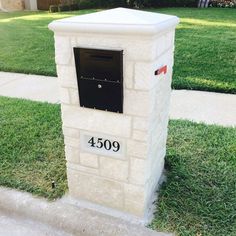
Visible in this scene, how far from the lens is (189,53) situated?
19.5 ft

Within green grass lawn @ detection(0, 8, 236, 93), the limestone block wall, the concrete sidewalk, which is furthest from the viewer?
green grass lawn @ detection(0, 8, 236, 93)

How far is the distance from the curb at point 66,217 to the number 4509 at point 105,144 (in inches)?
20.4

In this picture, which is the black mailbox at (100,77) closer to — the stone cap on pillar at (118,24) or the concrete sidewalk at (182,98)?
the stone cap on pillar at (118,24)

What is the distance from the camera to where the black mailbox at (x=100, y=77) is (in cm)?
189

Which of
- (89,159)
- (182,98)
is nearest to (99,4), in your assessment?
(182,98)

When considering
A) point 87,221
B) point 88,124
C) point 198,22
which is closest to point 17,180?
point 87,221

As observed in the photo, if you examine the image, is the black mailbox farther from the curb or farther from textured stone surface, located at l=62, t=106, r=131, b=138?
the curb

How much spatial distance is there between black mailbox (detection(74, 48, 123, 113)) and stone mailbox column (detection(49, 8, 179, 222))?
3cm

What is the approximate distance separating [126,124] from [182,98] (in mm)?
2412

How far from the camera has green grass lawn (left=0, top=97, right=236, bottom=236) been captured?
2266mm

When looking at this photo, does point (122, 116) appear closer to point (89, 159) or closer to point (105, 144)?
point (105, 144)

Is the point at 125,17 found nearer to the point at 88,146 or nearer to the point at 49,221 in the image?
the point at 88,146

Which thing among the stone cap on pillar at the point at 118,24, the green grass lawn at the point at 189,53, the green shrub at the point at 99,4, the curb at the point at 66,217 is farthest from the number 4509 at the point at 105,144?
the green shrub at the point at 99,4

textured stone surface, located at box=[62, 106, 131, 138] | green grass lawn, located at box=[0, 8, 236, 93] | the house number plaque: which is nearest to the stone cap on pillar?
textured stone surface, located at box=[62, 106, 131, 138]
